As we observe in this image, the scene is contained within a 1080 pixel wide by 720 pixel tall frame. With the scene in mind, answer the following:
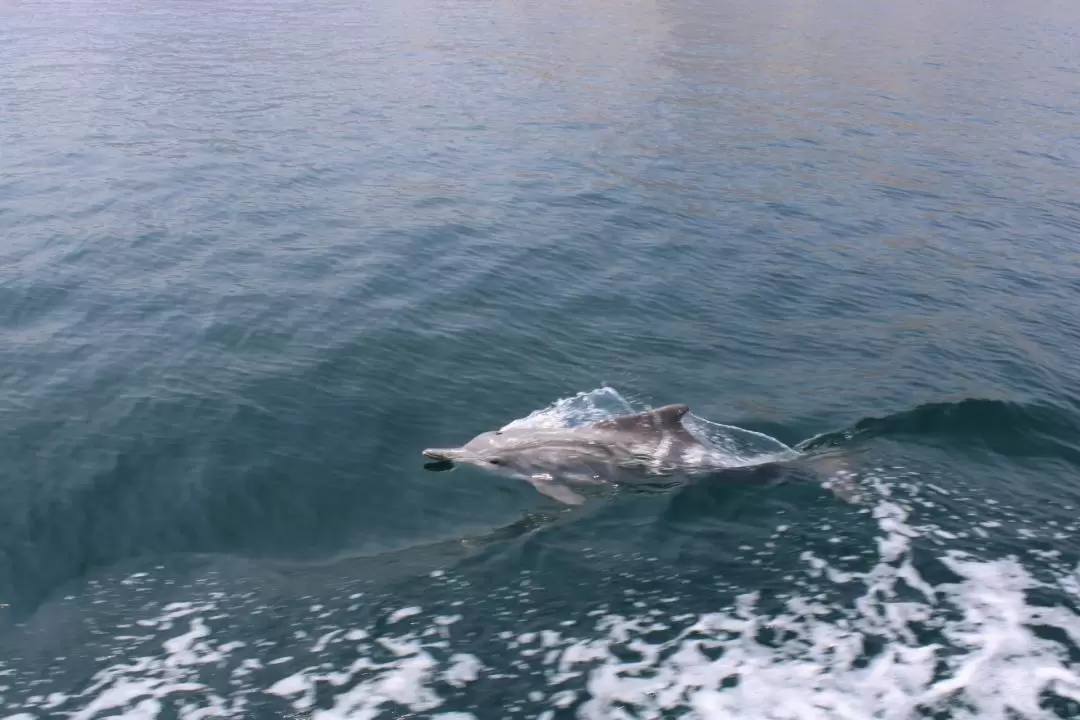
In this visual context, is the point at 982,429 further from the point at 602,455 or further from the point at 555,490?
the point at 555,490

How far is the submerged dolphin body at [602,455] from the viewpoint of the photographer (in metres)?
13.9

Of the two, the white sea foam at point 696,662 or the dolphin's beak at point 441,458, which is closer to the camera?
the white sea foam at point 696,662

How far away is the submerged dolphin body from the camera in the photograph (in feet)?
45.6

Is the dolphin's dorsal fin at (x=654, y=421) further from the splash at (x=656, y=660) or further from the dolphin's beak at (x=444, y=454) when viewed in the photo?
the splash at (x=656, y=660)

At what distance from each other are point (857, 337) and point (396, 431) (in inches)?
371

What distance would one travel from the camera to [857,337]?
19.1 m

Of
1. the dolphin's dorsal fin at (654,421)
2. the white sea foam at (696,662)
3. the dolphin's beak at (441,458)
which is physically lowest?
the white sea foam at (696,662)

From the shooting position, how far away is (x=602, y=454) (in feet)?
46.0

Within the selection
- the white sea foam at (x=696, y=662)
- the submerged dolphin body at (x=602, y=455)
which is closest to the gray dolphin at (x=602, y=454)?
the submerged dolphin body at (x=602, y=455)

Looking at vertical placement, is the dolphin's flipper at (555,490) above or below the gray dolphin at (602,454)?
below

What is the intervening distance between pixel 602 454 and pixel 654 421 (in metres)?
0.88

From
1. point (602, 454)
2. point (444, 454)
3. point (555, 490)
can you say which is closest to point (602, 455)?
point (602, 454)

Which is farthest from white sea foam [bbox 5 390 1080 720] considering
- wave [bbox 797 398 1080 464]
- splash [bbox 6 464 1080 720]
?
wave [bbox 797 398 1080 464]

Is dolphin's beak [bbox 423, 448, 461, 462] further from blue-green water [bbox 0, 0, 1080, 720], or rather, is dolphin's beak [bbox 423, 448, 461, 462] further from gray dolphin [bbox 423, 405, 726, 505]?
blue-green water [bbox 0, 0, 1080, 720]
